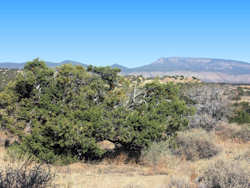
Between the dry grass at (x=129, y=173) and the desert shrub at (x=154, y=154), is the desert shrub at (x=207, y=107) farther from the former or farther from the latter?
the desert shrub at (x=154, y=154)

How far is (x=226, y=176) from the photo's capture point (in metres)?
6.21

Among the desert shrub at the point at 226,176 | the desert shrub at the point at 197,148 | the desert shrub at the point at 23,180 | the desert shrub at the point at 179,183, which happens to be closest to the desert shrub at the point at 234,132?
the desert shrub at the point at 197,148

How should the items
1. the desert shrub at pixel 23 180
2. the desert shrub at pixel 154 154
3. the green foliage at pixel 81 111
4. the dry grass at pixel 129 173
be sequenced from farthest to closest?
1. the desert shrub at pixel 154 154
2. the green foliage at pixel 81 111
3. the dry grass at pixel 129 173
4. the desert shrub at pixel 23 180

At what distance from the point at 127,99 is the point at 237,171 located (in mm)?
5870

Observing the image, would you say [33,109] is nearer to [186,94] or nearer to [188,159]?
[188,159]

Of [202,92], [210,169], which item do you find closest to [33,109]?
[210,169]

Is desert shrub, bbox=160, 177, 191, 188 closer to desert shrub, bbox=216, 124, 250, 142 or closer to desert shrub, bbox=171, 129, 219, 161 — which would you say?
desert shrub, bbox=171, 129, 219, 161

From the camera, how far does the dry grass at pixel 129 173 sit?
688cm

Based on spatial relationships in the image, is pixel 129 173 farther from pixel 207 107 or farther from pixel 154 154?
pixel 207 107

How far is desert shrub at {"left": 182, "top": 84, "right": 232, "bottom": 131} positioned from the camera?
790 inches

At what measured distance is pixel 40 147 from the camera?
9883 millimetres

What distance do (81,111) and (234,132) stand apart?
12026mm

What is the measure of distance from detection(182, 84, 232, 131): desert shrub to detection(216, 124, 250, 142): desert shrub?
942 mm

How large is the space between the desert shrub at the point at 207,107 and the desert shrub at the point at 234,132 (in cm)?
94
